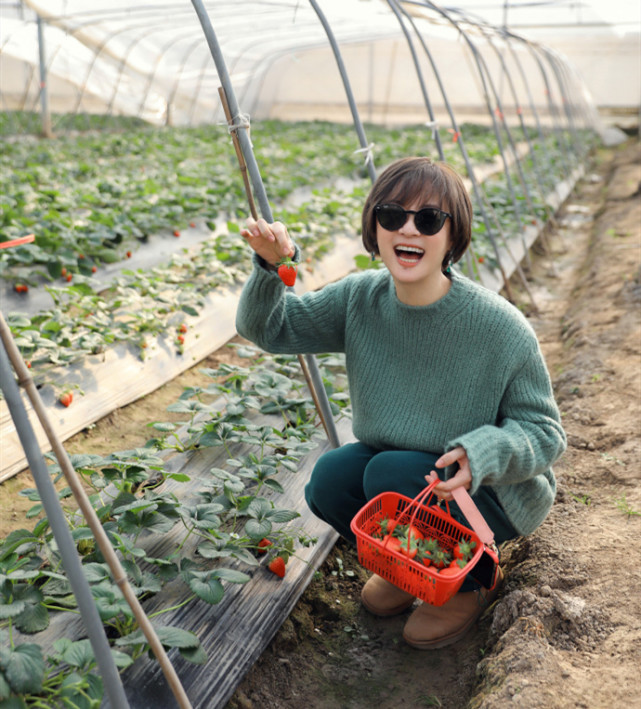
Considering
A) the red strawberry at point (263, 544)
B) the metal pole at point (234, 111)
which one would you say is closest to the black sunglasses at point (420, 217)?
the metal pole at point (234, 111)

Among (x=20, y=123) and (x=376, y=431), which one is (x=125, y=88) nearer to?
(x=20, y=123)

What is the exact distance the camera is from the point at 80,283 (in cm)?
384

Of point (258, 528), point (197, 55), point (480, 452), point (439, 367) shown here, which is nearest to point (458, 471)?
point (480, 452)

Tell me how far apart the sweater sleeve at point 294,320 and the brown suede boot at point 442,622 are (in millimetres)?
817

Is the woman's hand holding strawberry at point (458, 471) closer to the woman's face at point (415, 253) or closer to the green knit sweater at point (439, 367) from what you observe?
the green knit sweater at point (439, 367)

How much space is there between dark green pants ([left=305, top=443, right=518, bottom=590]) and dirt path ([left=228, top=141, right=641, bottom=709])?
0.71 feet

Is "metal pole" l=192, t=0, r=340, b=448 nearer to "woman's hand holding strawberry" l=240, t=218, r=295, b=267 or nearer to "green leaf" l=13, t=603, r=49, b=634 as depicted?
"woman's hand holding strawberry" l=240, t=218, r=295, b=267

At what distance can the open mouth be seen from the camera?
1.81 meters

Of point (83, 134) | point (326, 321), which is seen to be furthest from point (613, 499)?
point (83, 134)

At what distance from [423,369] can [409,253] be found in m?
0.32

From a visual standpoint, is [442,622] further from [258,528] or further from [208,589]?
[208,589]

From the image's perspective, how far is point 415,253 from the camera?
183 centimetres

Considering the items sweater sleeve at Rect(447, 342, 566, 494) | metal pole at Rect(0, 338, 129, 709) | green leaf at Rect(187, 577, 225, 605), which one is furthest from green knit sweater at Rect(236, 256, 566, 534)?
metal pole at Rect(0, 338, 129, 709)

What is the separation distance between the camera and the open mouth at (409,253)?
1.81 metres
